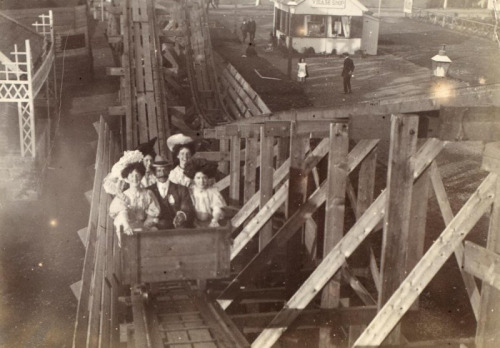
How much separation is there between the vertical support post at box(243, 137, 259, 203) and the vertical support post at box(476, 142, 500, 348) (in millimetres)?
5605

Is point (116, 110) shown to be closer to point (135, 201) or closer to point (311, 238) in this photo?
point (311, 238)

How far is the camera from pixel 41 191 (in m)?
16.6

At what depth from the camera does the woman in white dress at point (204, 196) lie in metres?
8.71

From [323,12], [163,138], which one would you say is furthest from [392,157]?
[323,12]

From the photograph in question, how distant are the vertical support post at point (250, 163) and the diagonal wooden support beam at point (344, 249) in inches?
178

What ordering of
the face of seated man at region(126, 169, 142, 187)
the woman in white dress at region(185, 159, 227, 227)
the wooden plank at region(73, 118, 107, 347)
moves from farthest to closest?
the woman in white dress at region(185, 159, 227, 227) < the face of seated man at region(126, 169, 142, 187) < the wooden plank at region(73, 118, 107, 347)

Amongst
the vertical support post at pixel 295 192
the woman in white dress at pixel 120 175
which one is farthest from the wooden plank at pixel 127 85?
the woman in white dress at pixel 120 175

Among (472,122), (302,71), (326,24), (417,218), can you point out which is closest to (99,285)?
(417,218)

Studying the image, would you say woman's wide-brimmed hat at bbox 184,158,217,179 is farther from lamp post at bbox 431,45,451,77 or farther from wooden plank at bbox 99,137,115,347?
lamp post at bbox 431,45,451,77

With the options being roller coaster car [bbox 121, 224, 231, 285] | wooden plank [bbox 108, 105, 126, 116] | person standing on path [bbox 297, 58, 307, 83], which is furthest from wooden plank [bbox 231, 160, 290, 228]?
person standing on path [bbox 297, 58, 307, 83]

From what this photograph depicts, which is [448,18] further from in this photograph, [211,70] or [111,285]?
[111,285]

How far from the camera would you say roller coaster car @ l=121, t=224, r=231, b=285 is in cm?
783

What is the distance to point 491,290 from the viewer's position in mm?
6887

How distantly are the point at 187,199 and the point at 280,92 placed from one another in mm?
16748
